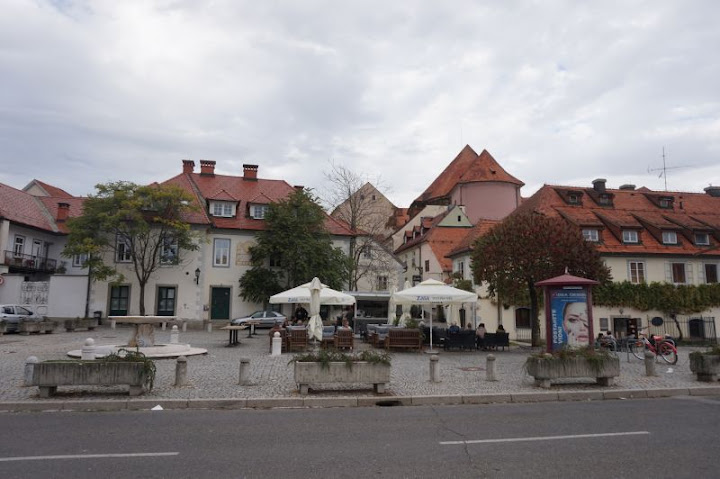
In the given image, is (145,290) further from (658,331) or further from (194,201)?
(658,331)

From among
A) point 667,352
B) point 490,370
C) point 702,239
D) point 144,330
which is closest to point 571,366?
point 490,370

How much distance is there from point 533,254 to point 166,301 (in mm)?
25493

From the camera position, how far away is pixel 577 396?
11.5m

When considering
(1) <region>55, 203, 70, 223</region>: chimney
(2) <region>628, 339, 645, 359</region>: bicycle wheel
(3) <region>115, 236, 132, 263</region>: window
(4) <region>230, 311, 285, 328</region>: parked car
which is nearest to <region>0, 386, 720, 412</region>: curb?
(2) <region>628, 339, 645, 359</region>: bicycle wheel

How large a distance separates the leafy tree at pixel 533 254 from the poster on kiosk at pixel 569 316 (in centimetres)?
479

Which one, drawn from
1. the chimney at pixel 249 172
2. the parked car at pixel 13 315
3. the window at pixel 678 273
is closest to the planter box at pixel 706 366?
the window at pixel 678 273

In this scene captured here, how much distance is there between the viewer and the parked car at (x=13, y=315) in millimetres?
26531

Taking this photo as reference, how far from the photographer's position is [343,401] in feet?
35.1

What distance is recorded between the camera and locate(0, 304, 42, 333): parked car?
2653cm

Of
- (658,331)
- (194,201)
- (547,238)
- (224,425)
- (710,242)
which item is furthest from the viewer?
(194,201)

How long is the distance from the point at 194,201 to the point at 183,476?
3337 centimetres

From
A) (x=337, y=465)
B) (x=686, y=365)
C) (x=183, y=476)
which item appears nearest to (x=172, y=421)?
(x=183, y=476)

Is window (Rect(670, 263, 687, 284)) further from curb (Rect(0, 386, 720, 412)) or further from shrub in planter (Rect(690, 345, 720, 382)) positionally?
curb (Rect(0, 386, 720, 412))

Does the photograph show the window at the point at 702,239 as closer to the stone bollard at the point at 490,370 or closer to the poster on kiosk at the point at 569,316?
the poster on kiosk at the point at 569,316
